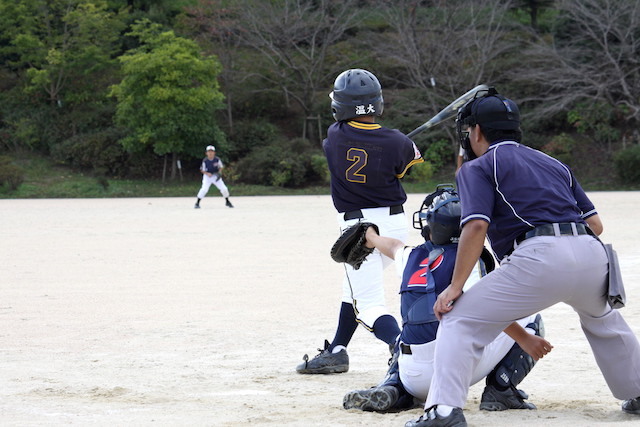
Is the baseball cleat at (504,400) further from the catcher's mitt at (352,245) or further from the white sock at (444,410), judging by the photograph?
the catcher's mitt at (352,245)

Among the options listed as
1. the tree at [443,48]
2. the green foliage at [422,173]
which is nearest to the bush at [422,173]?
the green foliage at [422,173]

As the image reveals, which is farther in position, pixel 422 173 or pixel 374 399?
pixel 422 173

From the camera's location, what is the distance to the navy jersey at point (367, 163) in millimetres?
5797

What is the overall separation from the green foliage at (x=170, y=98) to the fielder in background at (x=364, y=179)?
1282 inches

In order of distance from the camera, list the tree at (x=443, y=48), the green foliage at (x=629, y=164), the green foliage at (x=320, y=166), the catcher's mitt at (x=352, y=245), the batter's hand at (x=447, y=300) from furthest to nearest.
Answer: the tree at (x=443, y=48) < the green foliage at (x=320, y=166) < the green foliage at (x=629, y=164) < the catcher's mitt at (x=352, y=245) < the batter's hand at (x=447, y=300)

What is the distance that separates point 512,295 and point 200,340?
3721 millimetres

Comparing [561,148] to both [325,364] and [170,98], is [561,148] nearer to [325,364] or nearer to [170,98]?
[170,98]

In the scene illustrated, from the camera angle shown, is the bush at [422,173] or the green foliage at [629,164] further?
the bush at [422,173]

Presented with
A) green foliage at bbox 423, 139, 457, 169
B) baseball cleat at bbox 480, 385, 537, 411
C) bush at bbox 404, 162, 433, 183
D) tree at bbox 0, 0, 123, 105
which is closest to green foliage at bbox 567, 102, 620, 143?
green foliage at bbox 423, 139, 457, 169

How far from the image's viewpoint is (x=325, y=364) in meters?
5.92

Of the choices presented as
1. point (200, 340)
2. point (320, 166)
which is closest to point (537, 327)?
point (200, 340)

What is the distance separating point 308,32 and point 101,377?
37.9m

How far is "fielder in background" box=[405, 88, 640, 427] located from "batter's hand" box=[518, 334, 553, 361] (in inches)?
A: 12.5

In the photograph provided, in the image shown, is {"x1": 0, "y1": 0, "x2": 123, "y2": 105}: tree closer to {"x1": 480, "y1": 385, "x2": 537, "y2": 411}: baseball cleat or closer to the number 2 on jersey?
the number 2 on jersey
